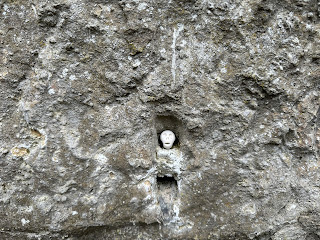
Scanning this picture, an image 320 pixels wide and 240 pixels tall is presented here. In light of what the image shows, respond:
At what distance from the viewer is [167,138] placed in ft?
3.23

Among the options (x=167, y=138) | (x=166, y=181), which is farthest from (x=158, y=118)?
(x=166, y=181)

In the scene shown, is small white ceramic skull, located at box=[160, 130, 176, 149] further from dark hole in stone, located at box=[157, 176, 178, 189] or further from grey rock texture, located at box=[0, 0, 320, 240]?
dark hole in stone, located at box=[157, 176, 178, 189]

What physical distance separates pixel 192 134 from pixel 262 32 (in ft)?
1.45

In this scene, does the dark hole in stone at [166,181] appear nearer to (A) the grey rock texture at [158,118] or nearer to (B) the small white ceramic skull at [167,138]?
(A) the grey rock texture at [158,118]

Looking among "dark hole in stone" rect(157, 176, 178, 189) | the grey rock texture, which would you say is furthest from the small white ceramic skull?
"dark hole in stone" rect(157, 176, 178, 189)

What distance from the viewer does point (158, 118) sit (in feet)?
3.28

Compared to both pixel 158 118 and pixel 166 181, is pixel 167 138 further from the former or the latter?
pixel 166 181

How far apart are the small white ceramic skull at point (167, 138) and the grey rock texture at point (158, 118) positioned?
3 cm

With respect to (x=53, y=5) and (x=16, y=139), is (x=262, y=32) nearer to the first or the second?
(x=53, y=5)

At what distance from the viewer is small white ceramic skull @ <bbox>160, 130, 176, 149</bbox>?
99 centimetres

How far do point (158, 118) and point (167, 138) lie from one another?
3.4 inches

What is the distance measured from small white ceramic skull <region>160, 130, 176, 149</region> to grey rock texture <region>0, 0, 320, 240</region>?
3 cm

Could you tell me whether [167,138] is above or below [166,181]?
above

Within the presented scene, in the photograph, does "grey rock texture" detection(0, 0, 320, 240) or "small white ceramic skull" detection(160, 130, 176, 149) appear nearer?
"grey rock texture" detection(0, 0, 320, 240)
